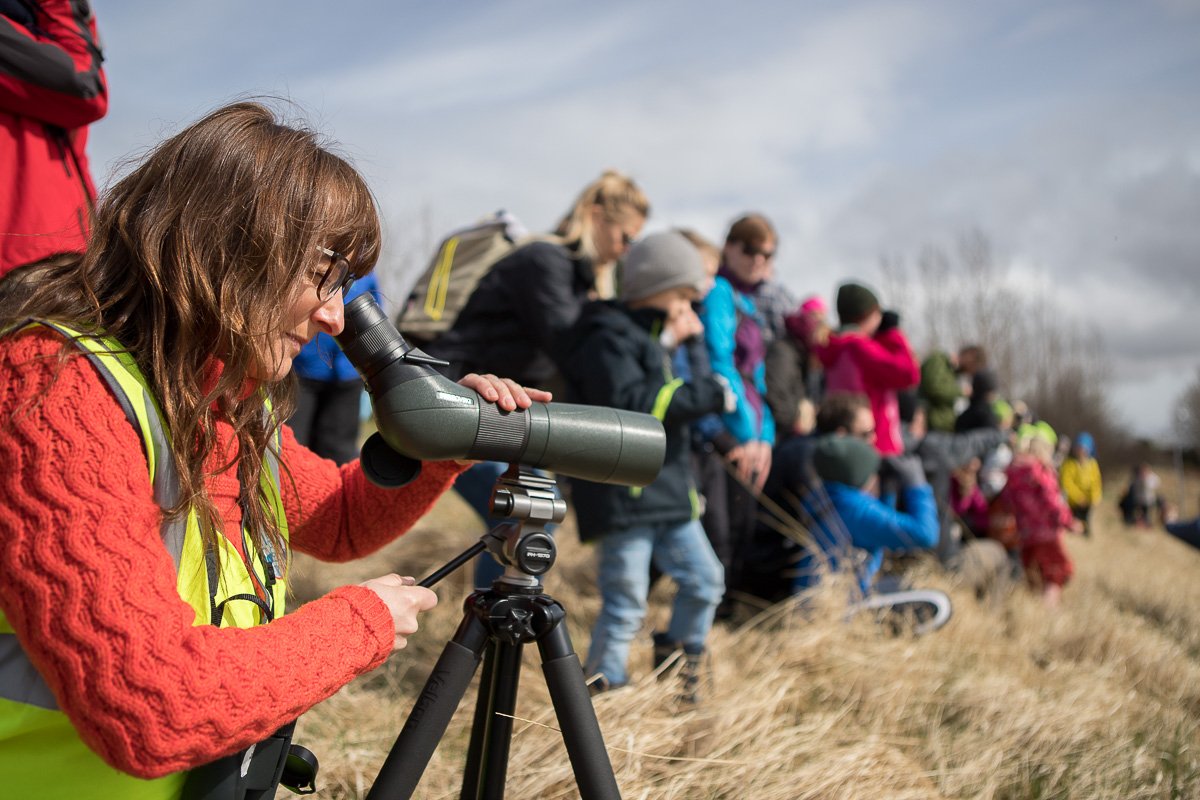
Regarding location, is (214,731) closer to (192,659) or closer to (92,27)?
(192,659)

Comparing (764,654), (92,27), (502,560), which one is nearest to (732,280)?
(764,654)

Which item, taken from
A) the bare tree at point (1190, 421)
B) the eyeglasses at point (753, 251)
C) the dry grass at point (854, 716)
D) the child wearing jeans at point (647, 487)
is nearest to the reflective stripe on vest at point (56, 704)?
the dry grass at point (854, 716)

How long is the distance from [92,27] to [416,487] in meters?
1.36

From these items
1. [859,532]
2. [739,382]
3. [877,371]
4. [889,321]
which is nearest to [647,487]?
[739,382]

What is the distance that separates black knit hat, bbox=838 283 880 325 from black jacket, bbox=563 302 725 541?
204cm

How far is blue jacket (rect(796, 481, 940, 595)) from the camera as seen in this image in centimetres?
396

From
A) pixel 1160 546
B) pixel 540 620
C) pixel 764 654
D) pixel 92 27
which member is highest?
pixel 92 27

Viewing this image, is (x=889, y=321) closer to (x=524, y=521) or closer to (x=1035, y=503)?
(x=1035, y=503)

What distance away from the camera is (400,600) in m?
1.29

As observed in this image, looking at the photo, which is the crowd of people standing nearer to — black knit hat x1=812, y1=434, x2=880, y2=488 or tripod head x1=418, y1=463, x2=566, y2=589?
tripod head x1=418, y1=463, x2=566, y2=589

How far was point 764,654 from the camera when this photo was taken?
135 inches

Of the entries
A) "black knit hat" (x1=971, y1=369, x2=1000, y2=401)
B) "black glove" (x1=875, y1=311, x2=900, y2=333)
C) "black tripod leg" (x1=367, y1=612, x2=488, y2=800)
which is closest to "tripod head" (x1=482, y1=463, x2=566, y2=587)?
"black tripod leg" (x1=367, y1=612, x2=488, y2=800)

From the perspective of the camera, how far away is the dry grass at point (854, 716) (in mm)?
2318

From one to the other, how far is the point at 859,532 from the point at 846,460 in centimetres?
31
